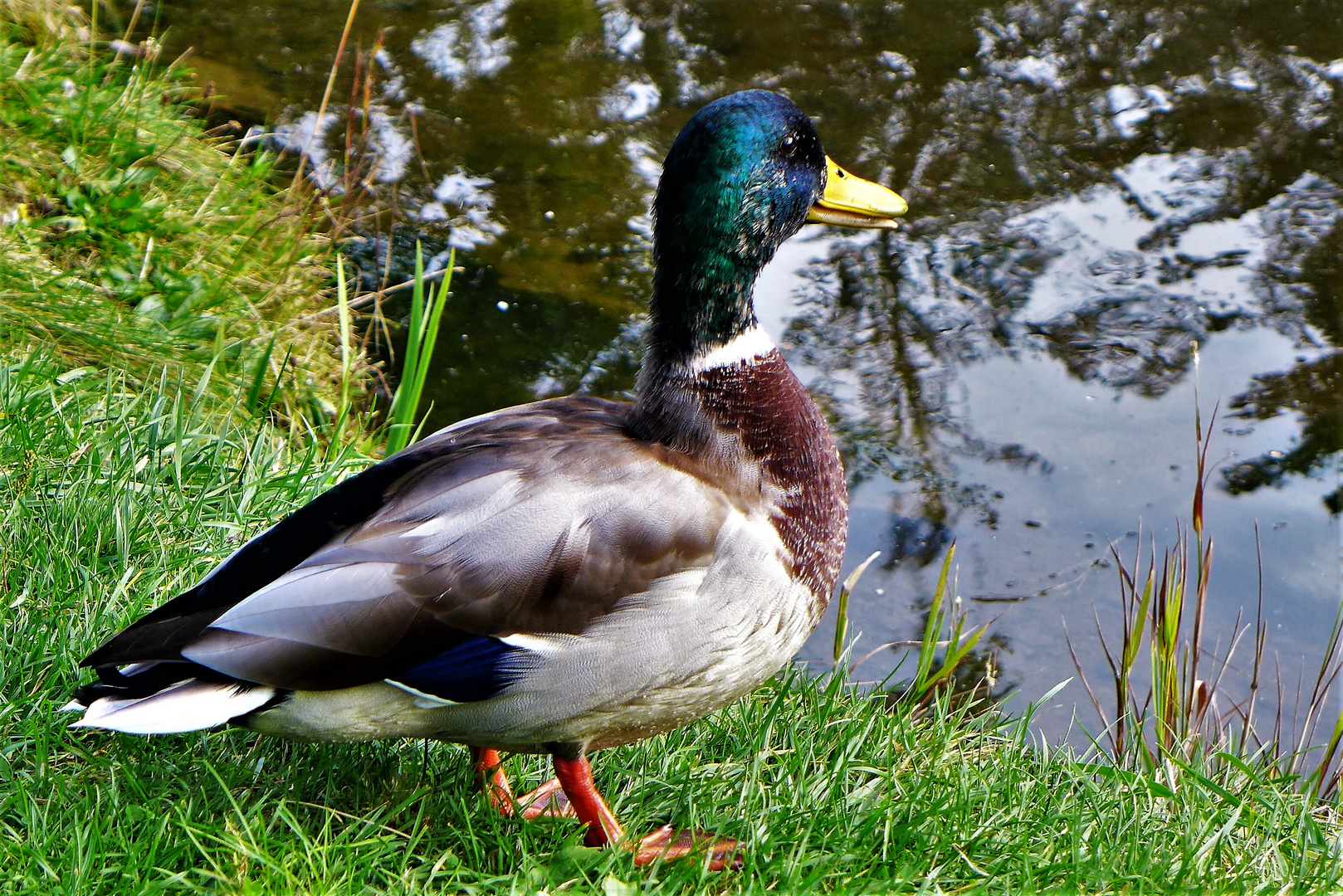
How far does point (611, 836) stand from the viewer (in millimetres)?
2338

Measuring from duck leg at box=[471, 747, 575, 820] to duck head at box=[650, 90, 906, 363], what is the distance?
0.87 m

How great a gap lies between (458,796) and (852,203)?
141cm

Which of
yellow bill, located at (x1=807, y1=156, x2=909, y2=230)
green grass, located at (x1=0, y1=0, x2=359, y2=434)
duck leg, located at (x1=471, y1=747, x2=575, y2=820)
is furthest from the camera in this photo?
green grass, located at (x1=0, y1=0, x2=359, y2=434)

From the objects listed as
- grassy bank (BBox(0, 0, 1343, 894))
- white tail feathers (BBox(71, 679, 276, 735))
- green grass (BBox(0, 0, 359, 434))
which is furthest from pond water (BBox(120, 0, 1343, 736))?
white tail feathers (BBox(71, 679, 276, 735))

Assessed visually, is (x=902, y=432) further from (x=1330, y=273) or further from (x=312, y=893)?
(x=312, y=893)

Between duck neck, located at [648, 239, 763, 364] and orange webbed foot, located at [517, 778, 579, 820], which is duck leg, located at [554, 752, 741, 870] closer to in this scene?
orange webbed foot, located at [517, 778, 579, 820]

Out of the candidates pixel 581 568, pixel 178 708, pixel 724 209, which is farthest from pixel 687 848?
pixel 724 209

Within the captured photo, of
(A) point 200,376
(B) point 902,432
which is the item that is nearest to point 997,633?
(B) point 902,432

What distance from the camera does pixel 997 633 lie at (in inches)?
150

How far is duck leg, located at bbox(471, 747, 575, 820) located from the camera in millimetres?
2432

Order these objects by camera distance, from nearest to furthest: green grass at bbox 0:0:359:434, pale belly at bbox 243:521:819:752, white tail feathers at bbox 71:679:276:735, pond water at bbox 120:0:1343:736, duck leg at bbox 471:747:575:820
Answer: white tail feathers at bbox 71:679:276:735 → pale belly at bbox 243:521:819:752 → duck leg at bbox 471:747:575:820 → green grass at bbox 0:0:359:434 → pond water at bbox 120:0:1343:736

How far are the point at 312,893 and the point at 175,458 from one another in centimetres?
141

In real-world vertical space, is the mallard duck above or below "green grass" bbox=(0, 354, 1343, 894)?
above

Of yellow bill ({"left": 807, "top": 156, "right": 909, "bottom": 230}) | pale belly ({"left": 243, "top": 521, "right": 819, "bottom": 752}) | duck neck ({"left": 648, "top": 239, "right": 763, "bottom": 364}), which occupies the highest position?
yellow bill ({"left": 807, "top": 156, "right": 909, "bottom": 230})
